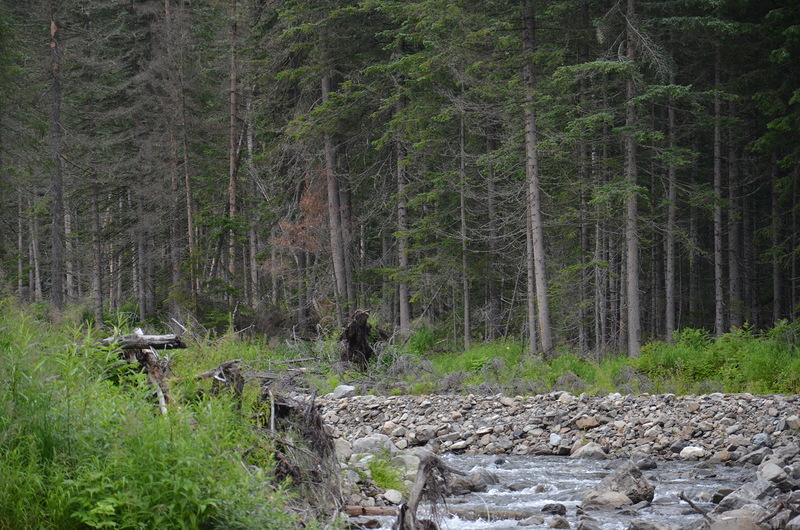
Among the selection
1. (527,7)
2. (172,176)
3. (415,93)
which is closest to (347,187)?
(415,93)

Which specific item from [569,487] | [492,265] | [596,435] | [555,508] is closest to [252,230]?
[492,265]

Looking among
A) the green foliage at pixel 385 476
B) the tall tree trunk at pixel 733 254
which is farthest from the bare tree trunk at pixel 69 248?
the tall tree trunk at pixel 733 254

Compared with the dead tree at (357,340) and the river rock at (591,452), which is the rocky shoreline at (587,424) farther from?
the dead tree at (357,340)

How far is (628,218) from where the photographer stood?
16562 mm

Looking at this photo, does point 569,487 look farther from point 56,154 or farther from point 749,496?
point 56,154

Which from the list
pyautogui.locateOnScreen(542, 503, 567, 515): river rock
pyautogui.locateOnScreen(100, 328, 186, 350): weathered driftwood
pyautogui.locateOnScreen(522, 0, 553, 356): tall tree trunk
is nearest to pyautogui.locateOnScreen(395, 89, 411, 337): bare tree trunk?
pyautogui.locateOnScreen(522, 0, 553, 356): tall tree trunk

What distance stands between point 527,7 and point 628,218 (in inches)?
219

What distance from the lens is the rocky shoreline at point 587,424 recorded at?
10891mm

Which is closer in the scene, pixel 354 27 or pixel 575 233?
pixel 575 233

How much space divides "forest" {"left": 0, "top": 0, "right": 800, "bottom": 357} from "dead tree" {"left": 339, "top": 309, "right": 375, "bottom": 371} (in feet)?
6.92

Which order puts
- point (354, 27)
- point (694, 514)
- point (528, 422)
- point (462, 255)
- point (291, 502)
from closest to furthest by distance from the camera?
1. point (291, 502)
2. point (694, 514)
3. point (528, 422)
4. point (462, 255)
5. point (354, 27)

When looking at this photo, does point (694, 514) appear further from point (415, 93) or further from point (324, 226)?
point (324, 226)

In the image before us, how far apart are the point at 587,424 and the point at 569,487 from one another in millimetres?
2940

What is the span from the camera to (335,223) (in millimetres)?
22406
